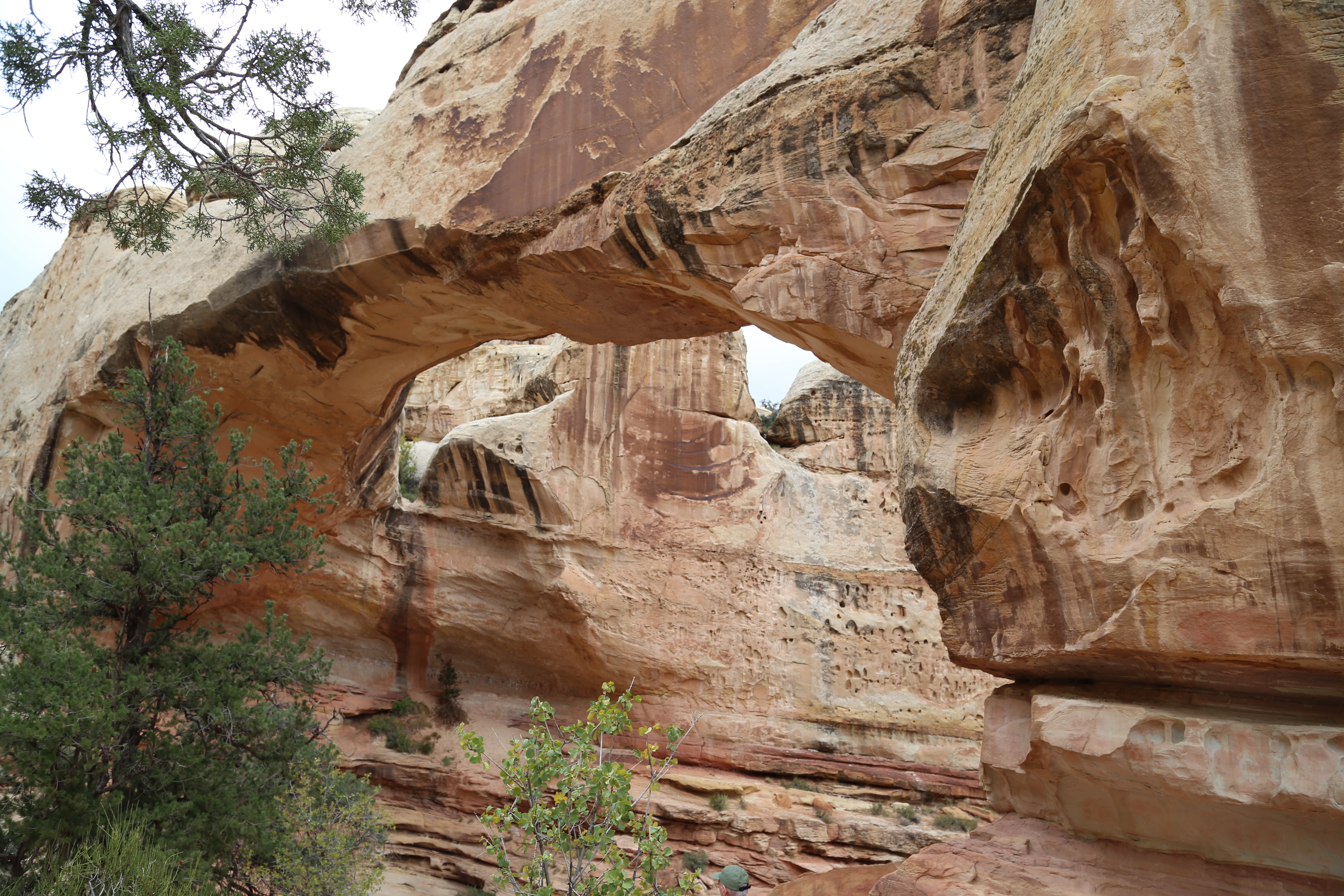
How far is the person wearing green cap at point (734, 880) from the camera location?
233 inches

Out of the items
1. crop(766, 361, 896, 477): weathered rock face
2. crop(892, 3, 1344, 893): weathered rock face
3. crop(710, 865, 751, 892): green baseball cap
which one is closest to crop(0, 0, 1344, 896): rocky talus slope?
crop(892, 3, 1344, 893): weathered rock face

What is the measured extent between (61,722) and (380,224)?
4701 millimetres

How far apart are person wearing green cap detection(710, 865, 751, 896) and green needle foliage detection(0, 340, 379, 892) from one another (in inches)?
145

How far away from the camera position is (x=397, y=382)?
10.4 metres

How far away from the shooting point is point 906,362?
455cm

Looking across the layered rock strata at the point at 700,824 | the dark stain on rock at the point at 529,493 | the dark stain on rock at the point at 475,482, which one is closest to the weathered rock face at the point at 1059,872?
the layered rock strata at the point at 700,824

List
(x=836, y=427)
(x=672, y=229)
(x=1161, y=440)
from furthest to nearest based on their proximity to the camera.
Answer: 1. (x=836, y=427)
2. (x=672, y=229)
3. (x=1161, y=440)

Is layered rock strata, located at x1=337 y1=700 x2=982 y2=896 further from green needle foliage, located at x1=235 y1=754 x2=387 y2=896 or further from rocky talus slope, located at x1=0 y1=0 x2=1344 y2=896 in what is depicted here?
green needle foliage, located at x1=235 y1=754 x2=387 y2=896

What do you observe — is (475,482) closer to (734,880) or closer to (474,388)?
(474,388)

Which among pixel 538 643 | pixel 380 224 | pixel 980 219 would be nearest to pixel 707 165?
pixel 980 219

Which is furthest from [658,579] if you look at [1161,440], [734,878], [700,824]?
[1161,440]

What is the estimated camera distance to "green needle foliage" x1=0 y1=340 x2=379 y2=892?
19.5 ft

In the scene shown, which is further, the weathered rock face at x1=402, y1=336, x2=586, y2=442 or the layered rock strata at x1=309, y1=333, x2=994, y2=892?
the weathered rock face at x1=402, y1=336, x2=586, y2=442

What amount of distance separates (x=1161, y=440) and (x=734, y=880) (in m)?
4.33
